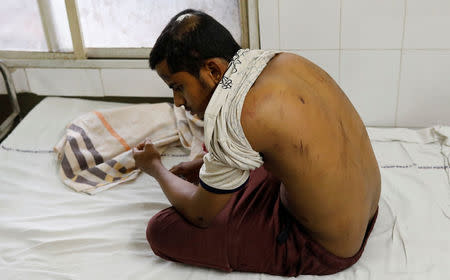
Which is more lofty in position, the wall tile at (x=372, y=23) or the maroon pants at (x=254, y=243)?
the wall tile at (x=372, y=23)

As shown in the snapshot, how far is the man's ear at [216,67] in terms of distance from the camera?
43.8 inches

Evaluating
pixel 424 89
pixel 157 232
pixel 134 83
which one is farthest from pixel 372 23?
pixel 157 232

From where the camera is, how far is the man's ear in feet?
3.65

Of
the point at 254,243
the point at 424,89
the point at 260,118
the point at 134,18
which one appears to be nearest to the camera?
the point at 260,118

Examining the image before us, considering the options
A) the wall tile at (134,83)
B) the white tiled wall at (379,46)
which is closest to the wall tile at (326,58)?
the white tiled wall at (379,46)

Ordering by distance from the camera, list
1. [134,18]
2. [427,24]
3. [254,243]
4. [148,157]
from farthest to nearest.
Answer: [134,18] < [427,24] < [148,157] < [254,243]

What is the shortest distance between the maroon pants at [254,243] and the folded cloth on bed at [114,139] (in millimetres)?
582

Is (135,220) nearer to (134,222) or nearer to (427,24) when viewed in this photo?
(134,222)

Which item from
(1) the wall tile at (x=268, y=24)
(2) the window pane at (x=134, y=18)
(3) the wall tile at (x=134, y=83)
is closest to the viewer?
(1) the wall tile at (x=268, y=24)

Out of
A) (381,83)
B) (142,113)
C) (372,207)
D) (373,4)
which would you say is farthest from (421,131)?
(142,113)

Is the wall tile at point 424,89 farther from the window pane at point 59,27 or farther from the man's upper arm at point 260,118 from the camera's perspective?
the window pane at point 59,27

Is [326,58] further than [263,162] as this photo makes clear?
Yes

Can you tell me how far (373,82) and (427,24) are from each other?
0.29m

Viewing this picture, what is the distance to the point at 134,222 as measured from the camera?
1636mm
